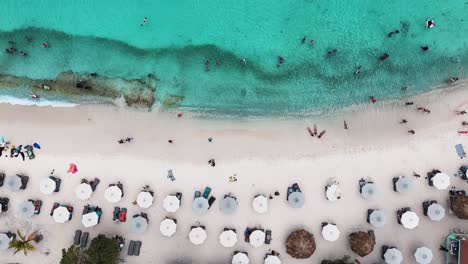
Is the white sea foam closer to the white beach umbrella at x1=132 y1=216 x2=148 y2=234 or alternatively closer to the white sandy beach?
the white sandy beach

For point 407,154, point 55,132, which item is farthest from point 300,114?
point 55,132

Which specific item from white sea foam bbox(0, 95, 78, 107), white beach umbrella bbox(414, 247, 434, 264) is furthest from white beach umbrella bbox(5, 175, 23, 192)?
white beach umbrella bbox(414, 247, 434, 264)

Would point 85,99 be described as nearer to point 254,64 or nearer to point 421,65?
point 254,64

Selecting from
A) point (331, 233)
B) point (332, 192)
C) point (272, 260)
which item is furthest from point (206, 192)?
point (331, 233)

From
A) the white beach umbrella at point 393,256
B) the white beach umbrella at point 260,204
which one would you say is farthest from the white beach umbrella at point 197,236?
the white beach umbrella at point 393,256

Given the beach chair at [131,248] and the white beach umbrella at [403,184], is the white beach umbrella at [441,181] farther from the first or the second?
the beach chair at [131,248]
